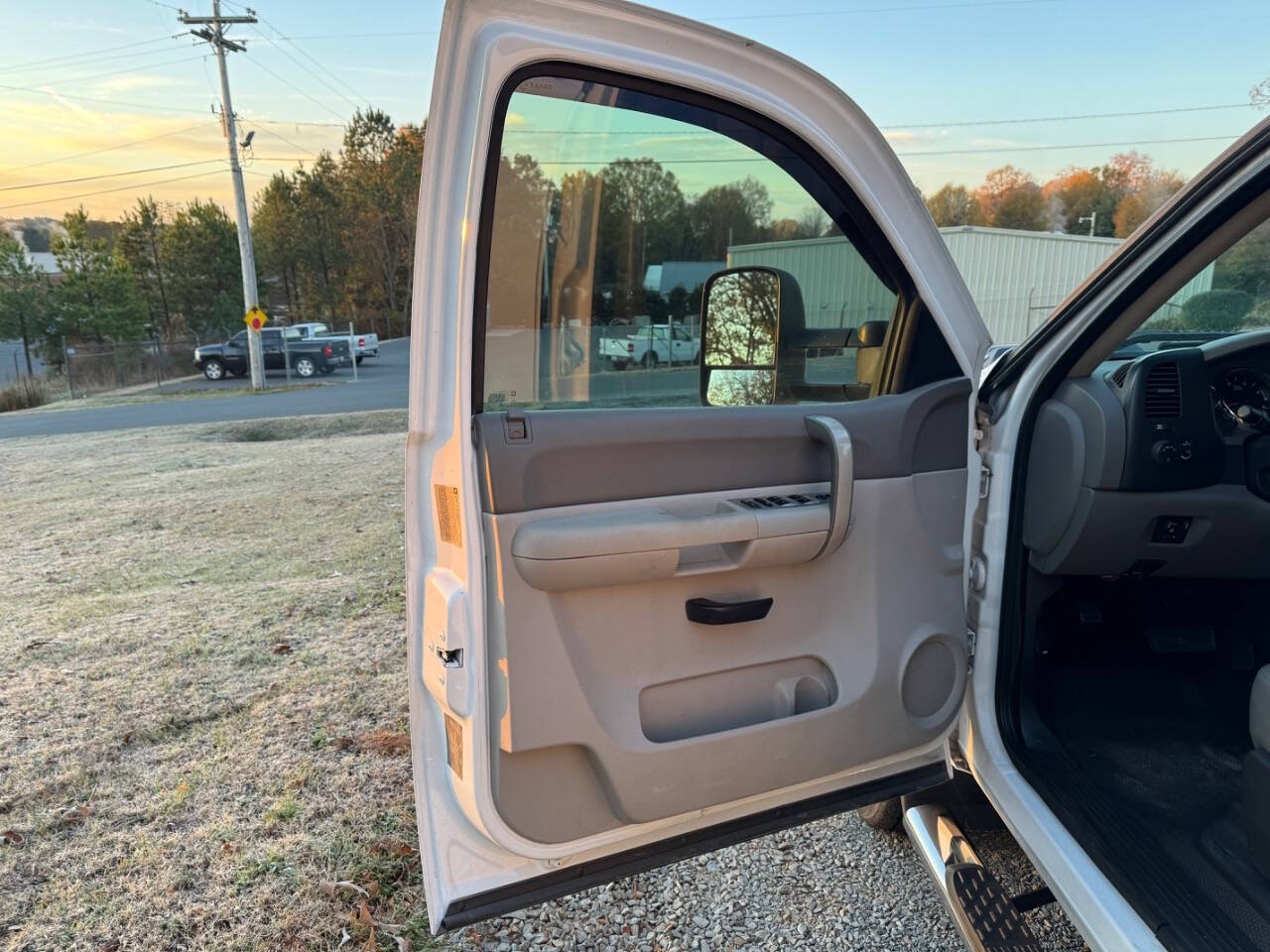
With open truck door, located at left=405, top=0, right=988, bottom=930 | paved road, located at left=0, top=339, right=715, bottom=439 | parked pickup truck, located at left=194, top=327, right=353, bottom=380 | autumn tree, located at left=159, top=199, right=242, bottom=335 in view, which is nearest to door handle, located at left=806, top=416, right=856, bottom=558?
open truck door, located at left=405, top=0, right=988, bottom=930

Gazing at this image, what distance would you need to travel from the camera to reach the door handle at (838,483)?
176 cm

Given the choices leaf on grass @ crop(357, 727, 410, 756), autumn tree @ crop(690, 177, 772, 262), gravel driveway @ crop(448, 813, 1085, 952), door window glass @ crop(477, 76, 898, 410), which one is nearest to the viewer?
door window glass @ crop(477, 76, 898, 410)

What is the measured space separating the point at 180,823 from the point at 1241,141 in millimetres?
3459

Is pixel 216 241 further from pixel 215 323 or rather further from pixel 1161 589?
pixel 1161 589

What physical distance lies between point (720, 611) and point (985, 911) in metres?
0.86

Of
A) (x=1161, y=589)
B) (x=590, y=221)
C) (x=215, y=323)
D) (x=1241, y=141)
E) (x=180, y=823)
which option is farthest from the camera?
(x=215, y=323)

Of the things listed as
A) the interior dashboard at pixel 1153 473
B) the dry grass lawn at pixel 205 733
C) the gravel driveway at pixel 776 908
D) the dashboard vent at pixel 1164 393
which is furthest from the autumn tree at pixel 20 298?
the dashboard vent at pixel 1164 393

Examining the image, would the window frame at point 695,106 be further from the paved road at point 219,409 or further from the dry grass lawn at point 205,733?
the paved road at point 219,409

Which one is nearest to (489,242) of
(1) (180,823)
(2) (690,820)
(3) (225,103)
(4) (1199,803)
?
(2) (690,820)

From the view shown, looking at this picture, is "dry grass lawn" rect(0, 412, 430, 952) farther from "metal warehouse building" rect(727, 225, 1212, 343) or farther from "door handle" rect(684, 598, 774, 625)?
"metal warehouse building" rect(727, 225, 1212, 343)

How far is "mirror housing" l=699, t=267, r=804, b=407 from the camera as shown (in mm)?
1946

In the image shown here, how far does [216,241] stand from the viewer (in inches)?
1625

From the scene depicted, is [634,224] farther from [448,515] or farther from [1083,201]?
[1083,201]

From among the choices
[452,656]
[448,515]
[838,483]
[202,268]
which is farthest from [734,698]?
[202,268]
